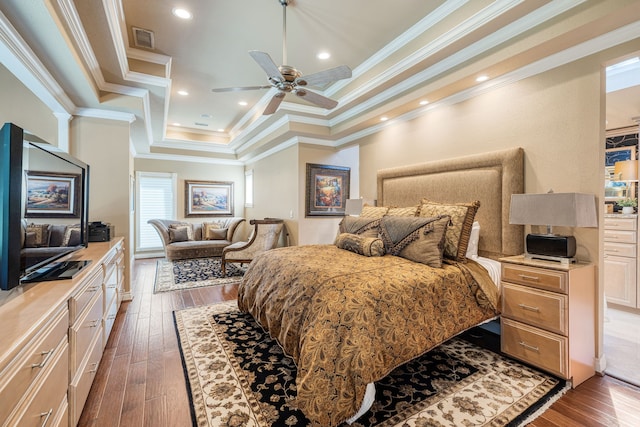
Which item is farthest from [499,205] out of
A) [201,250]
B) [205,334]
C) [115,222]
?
[201,250]

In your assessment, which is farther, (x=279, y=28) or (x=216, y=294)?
(x=216, y=294)

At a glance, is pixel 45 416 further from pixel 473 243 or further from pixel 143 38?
pixel 143 38

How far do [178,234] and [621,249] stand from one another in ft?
24.4

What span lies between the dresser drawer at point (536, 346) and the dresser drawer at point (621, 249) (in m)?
2.22

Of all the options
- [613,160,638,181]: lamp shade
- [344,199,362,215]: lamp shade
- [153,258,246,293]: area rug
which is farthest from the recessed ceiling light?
[613,160,638,181]: lamp shade

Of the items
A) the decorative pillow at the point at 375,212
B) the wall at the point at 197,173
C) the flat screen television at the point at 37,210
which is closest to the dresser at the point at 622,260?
the decorative pillow at the point at 375,212

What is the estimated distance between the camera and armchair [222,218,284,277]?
16.0 ft

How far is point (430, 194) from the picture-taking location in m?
3.41

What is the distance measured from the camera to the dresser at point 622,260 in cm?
317

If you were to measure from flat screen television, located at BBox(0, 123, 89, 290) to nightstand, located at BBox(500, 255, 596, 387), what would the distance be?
3046 millimetres

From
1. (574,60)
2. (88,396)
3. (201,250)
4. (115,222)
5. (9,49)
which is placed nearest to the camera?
(88,396)

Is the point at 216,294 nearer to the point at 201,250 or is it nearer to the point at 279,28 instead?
the point at 201,250

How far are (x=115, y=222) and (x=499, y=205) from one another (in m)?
4.57

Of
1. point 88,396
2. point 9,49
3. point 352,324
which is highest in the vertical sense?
point 9,49
